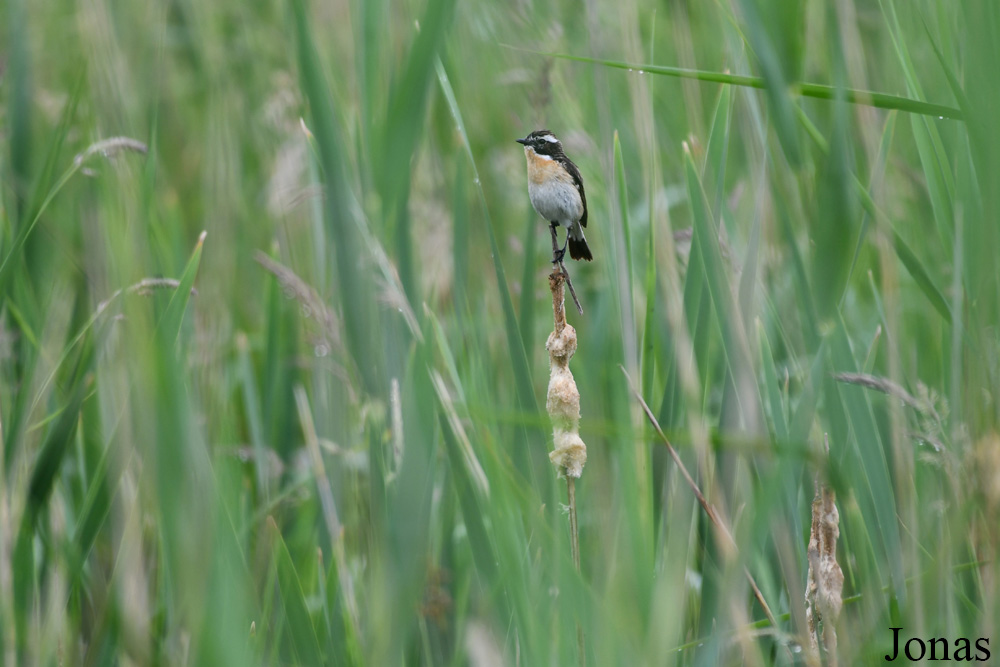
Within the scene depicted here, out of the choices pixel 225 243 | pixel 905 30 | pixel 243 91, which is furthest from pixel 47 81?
pixel 905 30

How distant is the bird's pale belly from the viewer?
1.76 meters

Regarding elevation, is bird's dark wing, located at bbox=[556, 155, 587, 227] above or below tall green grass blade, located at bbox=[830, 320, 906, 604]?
above

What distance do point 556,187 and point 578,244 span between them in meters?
Answer: 0.33

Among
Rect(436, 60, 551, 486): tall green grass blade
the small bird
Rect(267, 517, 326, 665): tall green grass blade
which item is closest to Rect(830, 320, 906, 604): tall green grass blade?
Rect(436, 60, 551, 486): tall green grass blade

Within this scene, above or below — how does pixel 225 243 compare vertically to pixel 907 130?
below

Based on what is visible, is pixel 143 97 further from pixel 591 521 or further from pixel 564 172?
pixel 591 521

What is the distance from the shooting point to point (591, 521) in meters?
1.43

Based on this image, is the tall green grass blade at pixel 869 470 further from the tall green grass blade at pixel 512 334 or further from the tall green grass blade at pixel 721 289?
the tall green grass blade at pixel 512 334

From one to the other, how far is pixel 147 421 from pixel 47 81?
3.57m

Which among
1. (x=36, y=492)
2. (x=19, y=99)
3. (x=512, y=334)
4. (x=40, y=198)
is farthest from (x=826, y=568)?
(x=19, y=99)

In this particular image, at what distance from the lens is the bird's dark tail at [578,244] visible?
84.9 inches

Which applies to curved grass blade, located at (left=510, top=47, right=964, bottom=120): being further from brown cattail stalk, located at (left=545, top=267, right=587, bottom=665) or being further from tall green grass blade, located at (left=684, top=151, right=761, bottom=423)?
brown cattail stalk, located at (left=545, top=267, right=587, bottom=665)

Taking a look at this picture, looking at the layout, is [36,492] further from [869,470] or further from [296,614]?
[869,470]

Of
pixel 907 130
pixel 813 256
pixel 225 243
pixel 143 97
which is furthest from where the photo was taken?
pixel 907 130
